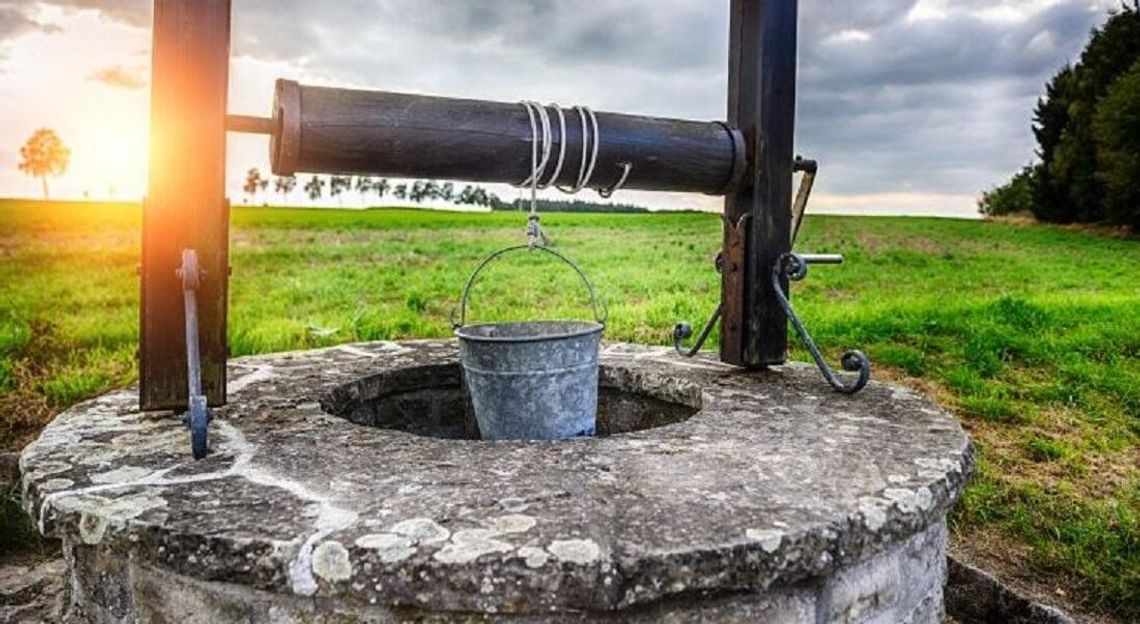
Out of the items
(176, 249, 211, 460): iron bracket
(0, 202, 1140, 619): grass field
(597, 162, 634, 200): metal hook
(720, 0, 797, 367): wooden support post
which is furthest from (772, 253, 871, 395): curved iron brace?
(176, 249, 211, 460): iron bracket

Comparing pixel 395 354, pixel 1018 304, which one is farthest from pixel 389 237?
pixel 395 354

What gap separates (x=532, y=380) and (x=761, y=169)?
4.56 feet

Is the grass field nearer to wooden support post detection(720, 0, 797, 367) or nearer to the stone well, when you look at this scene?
the stone well

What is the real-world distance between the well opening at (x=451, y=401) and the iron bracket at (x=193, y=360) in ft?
3.01

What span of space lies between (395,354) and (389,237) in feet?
38.2

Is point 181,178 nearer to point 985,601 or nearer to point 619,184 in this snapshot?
point 619,184

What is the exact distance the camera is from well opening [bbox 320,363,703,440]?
12.1 feet

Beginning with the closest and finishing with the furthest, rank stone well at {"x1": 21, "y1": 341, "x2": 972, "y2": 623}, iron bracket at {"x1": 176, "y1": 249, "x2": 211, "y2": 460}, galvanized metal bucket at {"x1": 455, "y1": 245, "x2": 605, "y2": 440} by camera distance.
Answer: stone well at {"x1": 21, "y1": 341, "x2": 972, "y2": 623} < iron bracket at {"x1": 176, "y1": 249, "x2": 211, "y2": 460} < galvanized metal bucket at {"x1": 455, "y1": 245, "x2": 605, "y2": 440}

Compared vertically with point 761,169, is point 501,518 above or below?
below

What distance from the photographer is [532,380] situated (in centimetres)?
321

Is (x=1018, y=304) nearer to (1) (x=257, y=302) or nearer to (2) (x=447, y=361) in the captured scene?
(2) (x=447, y=361)

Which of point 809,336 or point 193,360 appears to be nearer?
point 193,360

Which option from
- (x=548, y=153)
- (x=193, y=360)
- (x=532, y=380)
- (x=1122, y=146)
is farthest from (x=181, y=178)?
(x=1122, y=146)

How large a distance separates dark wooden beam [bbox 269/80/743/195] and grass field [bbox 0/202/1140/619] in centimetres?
84
